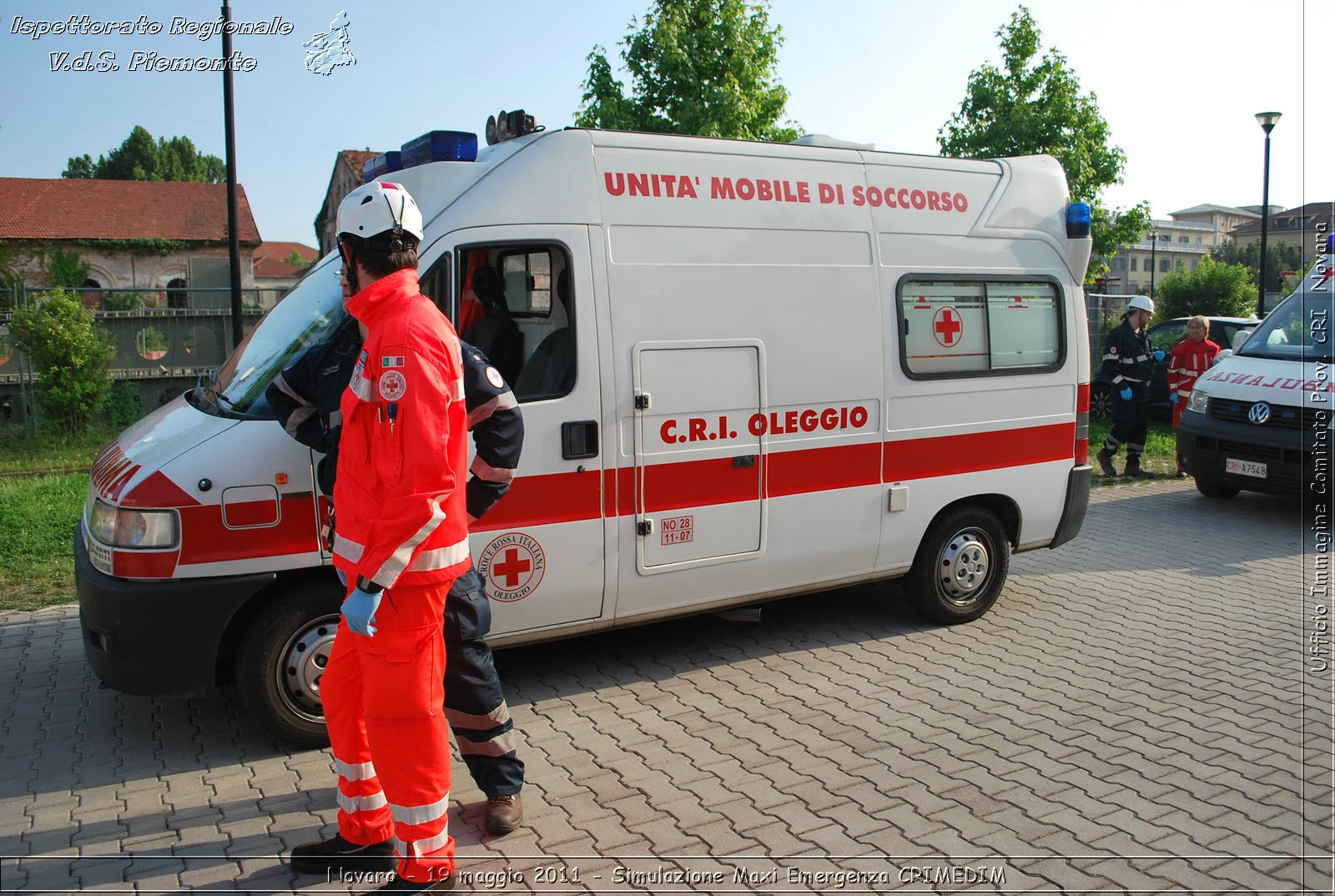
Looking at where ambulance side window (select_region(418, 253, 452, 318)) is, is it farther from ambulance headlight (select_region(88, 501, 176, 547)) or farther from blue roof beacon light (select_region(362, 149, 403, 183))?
ambulance headlight (select_region(88, 501, 176, 547))

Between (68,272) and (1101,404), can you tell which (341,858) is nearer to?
(1101,404)

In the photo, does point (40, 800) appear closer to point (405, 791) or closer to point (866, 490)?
point (405, 791)

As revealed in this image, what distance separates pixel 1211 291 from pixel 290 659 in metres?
26.5

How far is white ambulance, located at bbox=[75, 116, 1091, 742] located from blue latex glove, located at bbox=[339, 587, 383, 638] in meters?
1.36

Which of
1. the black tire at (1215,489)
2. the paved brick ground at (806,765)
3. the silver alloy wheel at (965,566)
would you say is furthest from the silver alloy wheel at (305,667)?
the black tire at (1215,489)

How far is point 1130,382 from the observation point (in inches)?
439

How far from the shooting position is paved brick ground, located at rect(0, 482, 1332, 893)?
3572mm

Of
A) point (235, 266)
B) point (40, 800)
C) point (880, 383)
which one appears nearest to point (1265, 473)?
point (880, 383)

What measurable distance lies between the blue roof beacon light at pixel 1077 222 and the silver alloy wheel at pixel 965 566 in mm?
2008

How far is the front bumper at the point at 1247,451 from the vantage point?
29.7 ft

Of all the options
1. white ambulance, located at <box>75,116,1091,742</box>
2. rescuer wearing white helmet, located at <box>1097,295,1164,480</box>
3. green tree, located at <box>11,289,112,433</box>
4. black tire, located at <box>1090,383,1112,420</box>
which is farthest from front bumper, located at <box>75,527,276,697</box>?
black tire, located at <box>1090,383,1112,420</box>

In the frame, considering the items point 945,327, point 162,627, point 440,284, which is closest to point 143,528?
point 162,627

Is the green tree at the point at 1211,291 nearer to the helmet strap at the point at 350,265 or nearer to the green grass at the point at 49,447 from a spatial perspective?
the green grass at the point at 49,447

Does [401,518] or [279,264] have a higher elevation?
[279,264]
